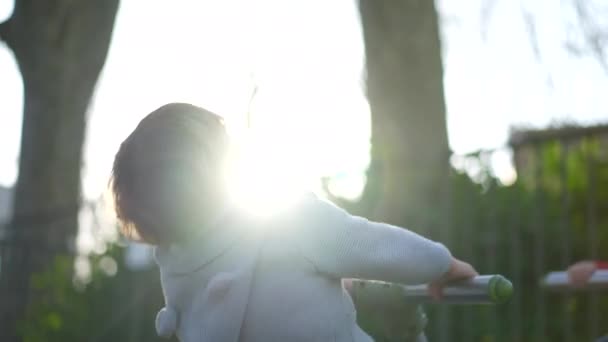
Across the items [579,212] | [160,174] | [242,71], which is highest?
[242,71]

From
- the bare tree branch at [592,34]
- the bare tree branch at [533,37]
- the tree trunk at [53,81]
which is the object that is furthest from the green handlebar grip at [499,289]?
the tree trunk at [53,81]

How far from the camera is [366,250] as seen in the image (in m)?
1.98

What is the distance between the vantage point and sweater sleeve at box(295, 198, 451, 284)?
1.97 m

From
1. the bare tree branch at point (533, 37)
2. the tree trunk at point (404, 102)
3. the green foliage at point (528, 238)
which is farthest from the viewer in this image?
the bare tree branch at point (533, 37)

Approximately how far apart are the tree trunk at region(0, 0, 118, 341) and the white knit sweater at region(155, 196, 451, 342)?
6.40m

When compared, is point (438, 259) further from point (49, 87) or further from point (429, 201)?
point (49, 87)

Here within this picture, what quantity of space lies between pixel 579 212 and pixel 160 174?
158 inches

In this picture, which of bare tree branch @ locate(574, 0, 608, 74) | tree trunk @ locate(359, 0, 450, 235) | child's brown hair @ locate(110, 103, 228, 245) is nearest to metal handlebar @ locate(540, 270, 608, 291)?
child's brown hair @ locate(110, 103, 228, 245)

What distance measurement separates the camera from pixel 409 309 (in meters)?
2.27

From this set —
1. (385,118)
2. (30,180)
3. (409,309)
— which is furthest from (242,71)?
(409,309)

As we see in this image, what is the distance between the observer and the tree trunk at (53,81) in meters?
8.49

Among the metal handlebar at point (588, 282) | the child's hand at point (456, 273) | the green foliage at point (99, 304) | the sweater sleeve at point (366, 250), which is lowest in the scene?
the green foliage at point (99, 304)

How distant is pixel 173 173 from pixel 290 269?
0.30 metres

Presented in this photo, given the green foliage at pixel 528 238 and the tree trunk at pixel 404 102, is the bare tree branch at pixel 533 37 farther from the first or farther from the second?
the tree trunk at pixel 404 102
